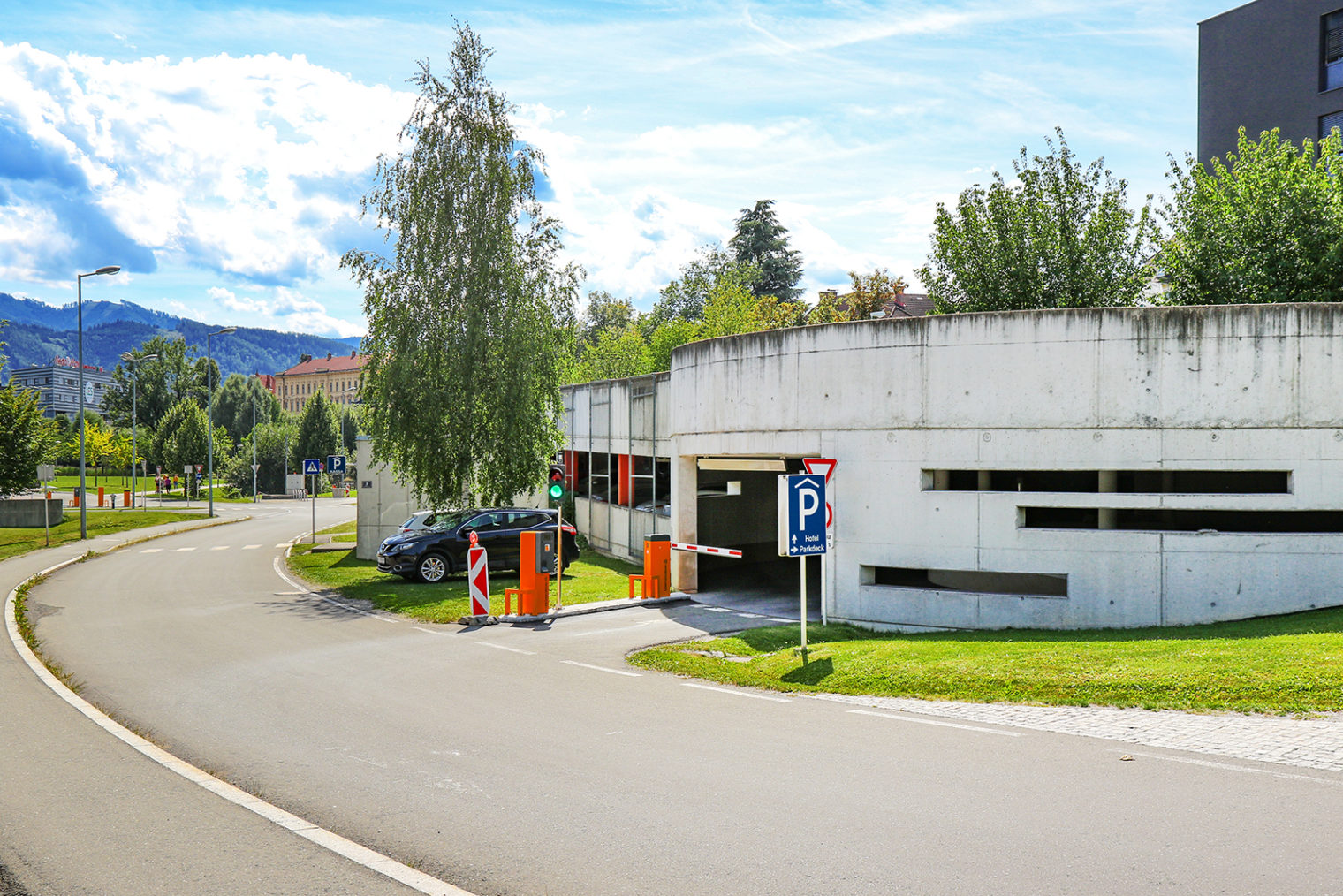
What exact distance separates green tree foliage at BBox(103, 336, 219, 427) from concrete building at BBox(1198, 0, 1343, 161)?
95.4m

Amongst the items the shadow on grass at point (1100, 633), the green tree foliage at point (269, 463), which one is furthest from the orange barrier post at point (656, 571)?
the green tree foliage at point (269, 463)

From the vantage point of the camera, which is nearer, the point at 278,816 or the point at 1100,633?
the point at 278,816

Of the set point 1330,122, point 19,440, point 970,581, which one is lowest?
point 970,581

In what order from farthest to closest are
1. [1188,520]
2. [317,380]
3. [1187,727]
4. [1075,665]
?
[317,380], [1188,520], [1075,665], [1187,727]

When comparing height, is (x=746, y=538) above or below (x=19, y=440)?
below

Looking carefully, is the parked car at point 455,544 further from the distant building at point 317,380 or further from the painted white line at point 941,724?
the distant building at point 317,380

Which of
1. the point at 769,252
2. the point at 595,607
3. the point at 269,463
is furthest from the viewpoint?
the point at 269,463

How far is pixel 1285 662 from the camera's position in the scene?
9.79 metres

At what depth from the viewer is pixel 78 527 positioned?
42688 mm

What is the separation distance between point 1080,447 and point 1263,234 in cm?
1108

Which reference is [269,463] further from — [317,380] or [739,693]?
[317,380]

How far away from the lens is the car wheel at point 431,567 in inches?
876

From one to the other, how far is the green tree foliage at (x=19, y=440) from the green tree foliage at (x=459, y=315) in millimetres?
26611

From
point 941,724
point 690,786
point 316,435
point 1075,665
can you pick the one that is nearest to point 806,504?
point 1075,665
